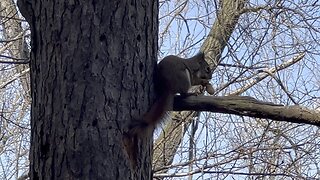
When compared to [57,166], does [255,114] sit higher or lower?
higher

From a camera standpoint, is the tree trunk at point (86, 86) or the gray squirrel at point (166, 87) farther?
the gray squirrel at point (166, 87)

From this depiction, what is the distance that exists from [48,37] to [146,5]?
0.40 m

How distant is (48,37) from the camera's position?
2371 millimetres

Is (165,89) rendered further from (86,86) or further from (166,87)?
(86,86)

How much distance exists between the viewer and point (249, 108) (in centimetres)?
250

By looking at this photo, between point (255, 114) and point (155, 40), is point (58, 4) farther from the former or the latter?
point (255, 114)

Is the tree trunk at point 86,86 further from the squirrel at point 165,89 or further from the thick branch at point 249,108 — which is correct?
the thick branch at point 249,108

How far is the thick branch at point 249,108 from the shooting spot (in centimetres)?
249

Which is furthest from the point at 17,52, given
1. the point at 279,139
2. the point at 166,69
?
the point at 166,69

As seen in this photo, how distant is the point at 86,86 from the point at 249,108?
654 mm

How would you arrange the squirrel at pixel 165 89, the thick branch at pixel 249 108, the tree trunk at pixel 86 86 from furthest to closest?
the thick branch at pixel 249 108
the squirrel at pixel 165 89
the tree trunk at pixel 86 86

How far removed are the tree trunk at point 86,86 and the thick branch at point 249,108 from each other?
218 mm

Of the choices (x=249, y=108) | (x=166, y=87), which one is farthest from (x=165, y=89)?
(x=249, y=108)

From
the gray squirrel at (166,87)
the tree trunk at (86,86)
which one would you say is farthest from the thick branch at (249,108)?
the tree trunk at (86,86)
